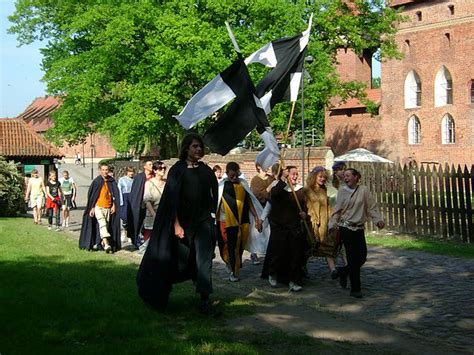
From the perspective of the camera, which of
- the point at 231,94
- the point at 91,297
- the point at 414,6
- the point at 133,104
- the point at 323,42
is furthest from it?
the point at 414,6

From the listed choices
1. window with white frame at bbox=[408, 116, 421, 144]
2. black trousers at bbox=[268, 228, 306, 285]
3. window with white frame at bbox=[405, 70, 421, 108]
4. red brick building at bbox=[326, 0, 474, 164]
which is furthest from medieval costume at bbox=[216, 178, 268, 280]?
window with white frame at bbox=[405, 70, 421, 108]

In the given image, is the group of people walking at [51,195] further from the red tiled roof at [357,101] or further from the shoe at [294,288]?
the red tiled roof at [357,101]

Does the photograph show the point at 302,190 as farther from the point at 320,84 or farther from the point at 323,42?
the point at 323,42

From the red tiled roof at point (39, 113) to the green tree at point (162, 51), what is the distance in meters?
88.8

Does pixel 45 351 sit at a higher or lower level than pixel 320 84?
lower

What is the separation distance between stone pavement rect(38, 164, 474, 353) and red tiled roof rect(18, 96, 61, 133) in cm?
11866

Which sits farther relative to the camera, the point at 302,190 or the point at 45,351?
the point at 302,190

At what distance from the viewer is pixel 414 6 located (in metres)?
54.5

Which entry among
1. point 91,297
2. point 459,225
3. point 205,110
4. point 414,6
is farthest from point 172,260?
point 414,6

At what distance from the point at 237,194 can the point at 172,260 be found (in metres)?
3.27

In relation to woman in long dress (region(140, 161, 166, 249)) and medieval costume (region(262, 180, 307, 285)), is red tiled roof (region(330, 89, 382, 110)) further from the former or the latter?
medieval costume (region(262, 180, 307, 285))

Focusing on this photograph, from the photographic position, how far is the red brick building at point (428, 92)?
166 feet

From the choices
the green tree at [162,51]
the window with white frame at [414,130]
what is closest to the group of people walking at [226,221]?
the green tree at [162,51]

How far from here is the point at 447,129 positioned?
172ft
